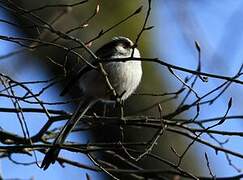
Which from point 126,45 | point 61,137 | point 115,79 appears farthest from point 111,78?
point 61,137

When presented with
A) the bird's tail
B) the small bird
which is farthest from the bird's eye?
the bird's tail

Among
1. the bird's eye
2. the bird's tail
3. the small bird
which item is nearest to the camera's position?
the bird's tail

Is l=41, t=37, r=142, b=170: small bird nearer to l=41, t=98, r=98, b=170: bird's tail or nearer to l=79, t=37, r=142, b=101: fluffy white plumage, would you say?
l=79, t=37, r=142, b=101: fluffy white plumage

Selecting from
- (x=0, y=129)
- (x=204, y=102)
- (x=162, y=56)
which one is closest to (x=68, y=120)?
(x=0, y=129)

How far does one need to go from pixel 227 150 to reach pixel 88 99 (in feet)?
3.23

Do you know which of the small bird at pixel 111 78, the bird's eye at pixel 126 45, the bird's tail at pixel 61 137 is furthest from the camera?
the bird's eye at pixel 126 45

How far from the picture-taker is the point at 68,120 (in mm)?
2773

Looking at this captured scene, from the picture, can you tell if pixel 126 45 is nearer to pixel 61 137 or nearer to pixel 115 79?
pixel 115 79

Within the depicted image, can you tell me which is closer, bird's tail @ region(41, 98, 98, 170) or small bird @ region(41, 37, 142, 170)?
bird's tail @ region(41, 98, 98, 170)

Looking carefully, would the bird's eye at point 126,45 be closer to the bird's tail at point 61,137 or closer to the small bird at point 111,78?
the small bird at point 111,78

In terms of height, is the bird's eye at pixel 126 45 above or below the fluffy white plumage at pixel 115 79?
above

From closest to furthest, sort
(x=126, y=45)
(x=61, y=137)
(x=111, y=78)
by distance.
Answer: (x=61, y=137), (x=111, y=78), (x=126, y=45)

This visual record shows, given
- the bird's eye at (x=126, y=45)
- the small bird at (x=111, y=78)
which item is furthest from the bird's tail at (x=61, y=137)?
the bird's eye at (x=126, y=45)

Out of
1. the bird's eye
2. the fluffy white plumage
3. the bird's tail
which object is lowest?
the bird's tail
